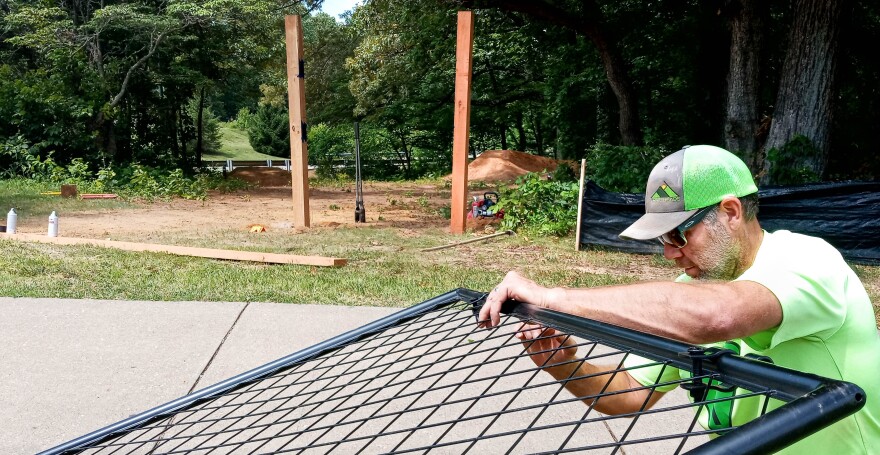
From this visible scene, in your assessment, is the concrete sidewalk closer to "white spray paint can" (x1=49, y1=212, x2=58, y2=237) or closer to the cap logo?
the cap logo

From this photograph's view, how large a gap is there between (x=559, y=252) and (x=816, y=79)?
16.6 ft

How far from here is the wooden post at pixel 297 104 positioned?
12203mm

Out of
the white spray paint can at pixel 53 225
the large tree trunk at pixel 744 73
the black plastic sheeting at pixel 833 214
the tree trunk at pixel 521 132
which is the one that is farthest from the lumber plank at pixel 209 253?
the tree trunk at pixel 521 132

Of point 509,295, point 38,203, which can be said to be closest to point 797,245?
point 509,295

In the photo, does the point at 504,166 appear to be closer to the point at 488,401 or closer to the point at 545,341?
the point at 488,401

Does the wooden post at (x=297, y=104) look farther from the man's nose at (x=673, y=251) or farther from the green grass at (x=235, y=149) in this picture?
the green grass at (x=235, y=149)

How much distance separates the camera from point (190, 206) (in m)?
17.1

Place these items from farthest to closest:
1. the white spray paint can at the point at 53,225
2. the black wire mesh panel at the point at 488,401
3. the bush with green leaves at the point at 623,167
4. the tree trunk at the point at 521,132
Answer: the tree trunk at the point at 521,132 < the bush with green leaves at the point at 623,167 < the white spray paint can at the point at 53,225 < the black wire mesh panel at the point at 488,401

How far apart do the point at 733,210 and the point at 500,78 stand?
2794 cm

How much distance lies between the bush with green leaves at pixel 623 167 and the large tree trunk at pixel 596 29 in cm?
293

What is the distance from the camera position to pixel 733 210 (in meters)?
1.79

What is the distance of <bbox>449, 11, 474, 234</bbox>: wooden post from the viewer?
1161cm

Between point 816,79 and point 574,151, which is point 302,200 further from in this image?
point 574,151

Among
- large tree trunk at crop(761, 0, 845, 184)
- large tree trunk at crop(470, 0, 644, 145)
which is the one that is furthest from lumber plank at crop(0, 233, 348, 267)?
large tree trunk at crop(470, 0, 644, 145)
